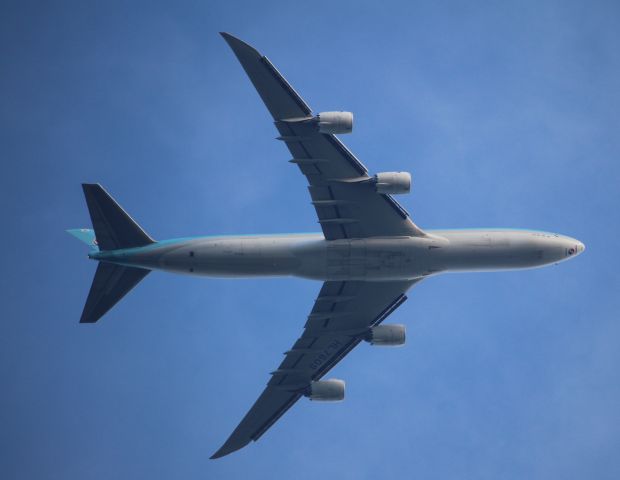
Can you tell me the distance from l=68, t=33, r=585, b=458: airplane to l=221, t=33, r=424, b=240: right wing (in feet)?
0.21

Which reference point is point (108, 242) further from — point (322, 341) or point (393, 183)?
point (393, 183)

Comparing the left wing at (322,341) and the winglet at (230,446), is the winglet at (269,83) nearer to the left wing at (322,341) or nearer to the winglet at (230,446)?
the left wing at (322,341)

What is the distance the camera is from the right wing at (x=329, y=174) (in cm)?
5175

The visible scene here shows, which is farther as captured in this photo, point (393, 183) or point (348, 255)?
point (348, 255)

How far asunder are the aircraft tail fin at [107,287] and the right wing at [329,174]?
12.4 m

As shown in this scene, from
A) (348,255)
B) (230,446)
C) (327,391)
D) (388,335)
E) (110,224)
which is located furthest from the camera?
(230,446)

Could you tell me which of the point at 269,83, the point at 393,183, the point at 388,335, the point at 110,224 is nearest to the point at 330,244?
the point at 393,183

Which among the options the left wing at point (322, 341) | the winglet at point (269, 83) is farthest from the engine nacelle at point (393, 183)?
the left wing at point (322, 341)

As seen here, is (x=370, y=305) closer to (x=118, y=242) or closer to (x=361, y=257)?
(x=361, y=257)

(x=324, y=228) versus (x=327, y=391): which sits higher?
(x=324, y=228)

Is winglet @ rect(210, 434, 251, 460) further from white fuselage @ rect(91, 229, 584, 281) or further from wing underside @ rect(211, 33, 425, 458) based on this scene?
white fuselage @ rect(91, 229, 584, 281)

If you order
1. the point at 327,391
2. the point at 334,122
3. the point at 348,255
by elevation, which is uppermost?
the point at 334,122

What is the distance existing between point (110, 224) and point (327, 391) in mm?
18948

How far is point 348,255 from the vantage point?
55094 millimetres
